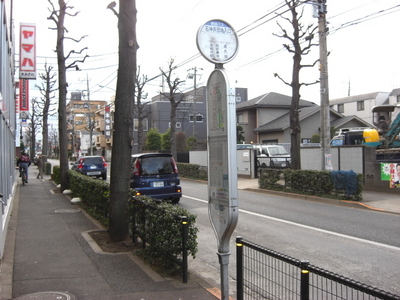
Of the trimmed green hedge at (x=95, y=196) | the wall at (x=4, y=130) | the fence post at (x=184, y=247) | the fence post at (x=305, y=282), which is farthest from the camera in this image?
the trimmed green hedge at (x=95, y=196)

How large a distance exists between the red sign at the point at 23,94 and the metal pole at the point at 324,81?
68.0 ft

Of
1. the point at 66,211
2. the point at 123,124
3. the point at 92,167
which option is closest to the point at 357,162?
the point at 66,211

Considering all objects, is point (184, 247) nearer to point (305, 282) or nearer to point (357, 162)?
point (305, 282)

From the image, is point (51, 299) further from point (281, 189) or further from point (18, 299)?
point (281, 189)

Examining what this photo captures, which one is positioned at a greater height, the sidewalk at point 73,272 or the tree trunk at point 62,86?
the tree trunk at point 62,86

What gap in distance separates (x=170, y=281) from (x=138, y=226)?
1.84 meters

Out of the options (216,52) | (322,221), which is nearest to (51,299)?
(216,52)

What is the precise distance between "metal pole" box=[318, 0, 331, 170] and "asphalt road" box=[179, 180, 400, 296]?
274cm

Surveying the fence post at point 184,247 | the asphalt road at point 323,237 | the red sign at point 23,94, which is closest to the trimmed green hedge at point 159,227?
the fence post at point 184,247

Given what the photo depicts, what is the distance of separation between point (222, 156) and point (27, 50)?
1813 cm

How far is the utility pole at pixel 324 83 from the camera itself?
49.7 feet

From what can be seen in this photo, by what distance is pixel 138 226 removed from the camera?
6.95 m

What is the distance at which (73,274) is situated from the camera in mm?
5590

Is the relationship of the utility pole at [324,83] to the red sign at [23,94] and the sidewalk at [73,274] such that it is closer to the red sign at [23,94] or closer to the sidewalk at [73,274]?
the sidewalk at [73,274]
